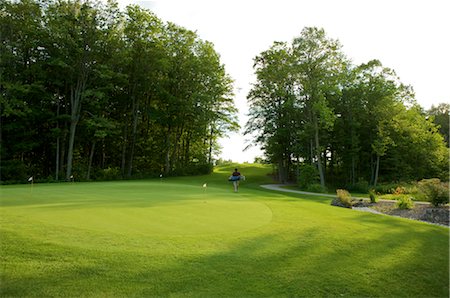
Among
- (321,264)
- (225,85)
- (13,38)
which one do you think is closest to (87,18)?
(13,38)

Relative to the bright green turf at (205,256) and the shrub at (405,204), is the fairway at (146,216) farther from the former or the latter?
the shrub at (405,204)

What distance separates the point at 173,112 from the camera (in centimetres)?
3472

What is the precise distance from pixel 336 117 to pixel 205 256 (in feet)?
91.0

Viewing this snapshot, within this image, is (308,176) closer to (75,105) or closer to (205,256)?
(75,105)

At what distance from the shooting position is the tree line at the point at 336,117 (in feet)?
94.5

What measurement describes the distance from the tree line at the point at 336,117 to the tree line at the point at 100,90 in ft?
23.7

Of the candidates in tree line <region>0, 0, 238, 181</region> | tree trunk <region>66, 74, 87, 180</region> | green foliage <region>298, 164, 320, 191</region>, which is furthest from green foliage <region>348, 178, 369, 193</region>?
tree trunk <region>66, 74, 87, 180</region>

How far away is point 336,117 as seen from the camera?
29938 millimetres

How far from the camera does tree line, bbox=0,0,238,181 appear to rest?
26.9 metres

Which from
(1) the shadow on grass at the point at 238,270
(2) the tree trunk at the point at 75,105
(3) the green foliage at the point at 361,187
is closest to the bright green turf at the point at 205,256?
(1) the shadow on grass at the point at 238,270

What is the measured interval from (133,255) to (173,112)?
1205 inches

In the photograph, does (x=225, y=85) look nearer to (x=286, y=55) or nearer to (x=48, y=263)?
(x=286, y=55)

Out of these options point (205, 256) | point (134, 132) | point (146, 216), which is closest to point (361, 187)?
point (134, 132)

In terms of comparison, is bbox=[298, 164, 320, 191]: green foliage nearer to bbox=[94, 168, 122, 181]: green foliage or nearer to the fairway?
the fairway
